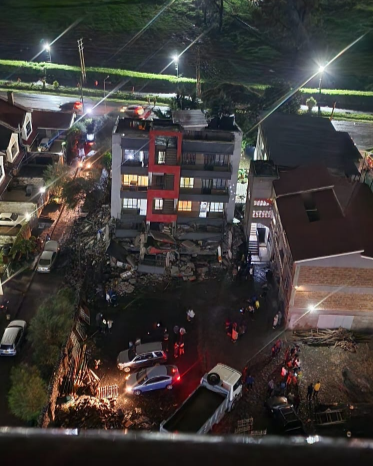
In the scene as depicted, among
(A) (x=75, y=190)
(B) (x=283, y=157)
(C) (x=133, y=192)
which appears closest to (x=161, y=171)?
(C) (x=133, y=192)

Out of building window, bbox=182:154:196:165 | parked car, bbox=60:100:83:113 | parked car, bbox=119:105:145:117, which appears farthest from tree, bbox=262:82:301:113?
building window, bbox=182:154:196:165

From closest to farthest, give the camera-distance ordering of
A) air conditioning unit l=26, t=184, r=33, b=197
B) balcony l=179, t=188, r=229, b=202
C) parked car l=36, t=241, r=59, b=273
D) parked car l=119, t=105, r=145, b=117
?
parked car l=36, t=241, r=59, b=273, balcony l=179, t=188, r=229, b=202, air conditioning unit l=26, t=184, r=33, b=197, parked car l=119, t=105, r=145, b=117

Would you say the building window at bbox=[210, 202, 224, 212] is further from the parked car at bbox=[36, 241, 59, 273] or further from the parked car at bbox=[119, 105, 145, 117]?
the parked car at bbox=[119, 105, 145, 117]

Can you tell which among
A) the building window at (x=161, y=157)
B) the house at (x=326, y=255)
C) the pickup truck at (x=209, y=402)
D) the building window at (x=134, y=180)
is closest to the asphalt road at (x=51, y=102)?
the building window at (x=134, y=180)

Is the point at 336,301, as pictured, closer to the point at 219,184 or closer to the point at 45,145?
the point at 219,184

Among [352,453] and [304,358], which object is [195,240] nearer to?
[304,358]

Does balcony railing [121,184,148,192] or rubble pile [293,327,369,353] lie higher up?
balcony railing [121,184,148,192]

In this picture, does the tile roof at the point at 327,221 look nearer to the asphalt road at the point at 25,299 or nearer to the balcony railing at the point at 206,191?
the balcony railing at the point at 206,191
